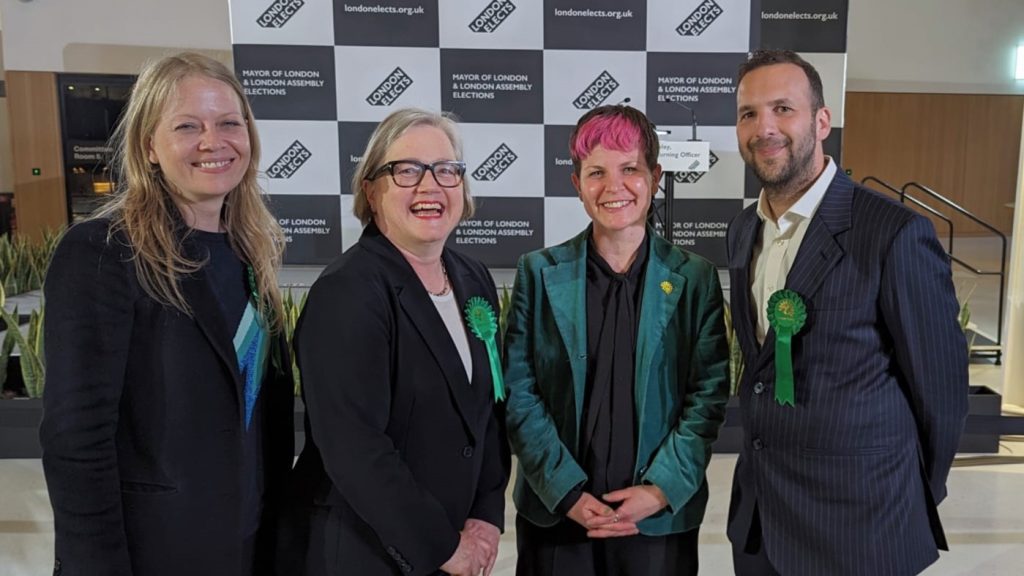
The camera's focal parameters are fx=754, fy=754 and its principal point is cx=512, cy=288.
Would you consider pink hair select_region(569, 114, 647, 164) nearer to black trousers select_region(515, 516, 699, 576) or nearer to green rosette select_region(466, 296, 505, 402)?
green rosette select_region(466, 296, 505, 402)

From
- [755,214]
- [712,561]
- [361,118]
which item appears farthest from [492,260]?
[755,214]

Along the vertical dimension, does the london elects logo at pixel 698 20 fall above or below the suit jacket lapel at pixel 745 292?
above

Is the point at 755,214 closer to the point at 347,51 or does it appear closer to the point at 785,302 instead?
the point at 785,302

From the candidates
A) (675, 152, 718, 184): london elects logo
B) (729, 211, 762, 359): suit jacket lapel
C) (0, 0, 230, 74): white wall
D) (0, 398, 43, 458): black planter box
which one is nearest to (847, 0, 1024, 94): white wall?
(675, 152, 718, 184): london elects logo

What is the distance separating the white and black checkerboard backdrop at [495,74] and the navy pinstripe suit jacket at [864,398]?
12.4ft

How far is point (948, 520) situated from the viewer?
297 centimetres

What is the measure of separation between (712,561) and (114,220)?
2242 mm

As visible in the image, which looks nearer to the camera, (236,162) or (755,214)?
(236,162)

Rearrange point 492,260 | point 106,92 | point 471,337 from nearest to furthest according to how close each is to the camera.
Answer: point 471,337
point 492,260
point 106,92

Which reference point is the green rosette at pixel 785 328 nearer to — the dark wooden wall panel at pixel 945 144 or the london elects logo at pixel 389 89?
the london elects logo at pixel 389 89

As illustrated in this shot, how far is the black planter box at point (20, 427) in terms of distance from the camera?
334 centimetres

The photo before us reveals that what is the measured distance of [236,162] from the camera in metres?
1.37

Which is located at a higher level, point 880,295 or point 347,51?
point 347,51

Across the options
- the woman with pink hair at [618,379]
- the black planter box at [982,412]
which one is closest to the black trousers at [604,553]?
the woman with pink hair at [618,379]
